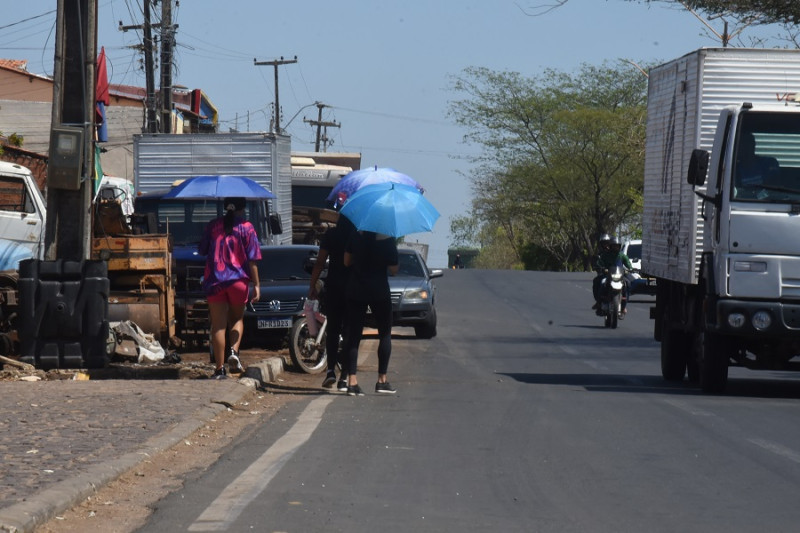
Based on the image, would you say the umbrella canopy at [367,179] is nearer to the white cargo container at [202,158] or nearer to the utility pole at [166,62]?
the white cargo container at [202,158]

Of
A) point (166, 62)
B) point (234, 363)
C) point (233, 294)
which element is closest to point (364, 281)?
point (233, 294)

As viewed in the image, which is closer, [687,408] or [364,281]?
[687,408]

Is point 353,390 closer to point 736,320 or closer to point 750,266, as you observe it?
point 736,320

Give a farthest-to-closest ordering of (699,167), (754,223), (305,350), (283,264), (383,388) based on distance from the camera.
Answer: (283,264), (305,350), (383,388), (754,223), (699,167)

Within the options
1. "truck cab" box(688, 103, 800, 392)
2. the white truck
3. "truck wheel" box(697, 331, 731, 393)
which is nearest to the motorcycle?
the white truck

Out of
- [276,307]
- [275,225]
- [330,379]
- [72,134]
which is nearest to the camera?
[330,379]

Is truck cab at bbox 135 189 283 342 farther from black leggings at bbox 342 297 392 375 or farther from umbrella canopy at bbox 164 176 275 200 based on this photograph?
black leggings at bbox 342 297 392 375

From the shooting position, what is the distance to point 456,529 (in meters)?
6.51

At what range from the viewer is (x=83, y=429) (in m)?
9.59

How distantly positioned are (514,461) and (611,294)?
719 inches

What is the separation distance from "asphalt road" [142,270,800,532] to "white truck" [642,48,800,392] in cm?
56

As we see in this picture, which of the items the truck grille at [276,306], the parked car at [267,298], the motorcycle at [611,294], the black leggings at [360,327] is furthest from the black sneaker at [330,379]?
the motorcycle at [611,294]

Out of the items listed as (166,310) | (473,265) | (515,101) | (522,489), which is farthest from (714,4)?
(473,265)

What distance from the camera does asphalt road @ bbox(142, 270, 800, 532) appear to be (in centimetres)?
684
